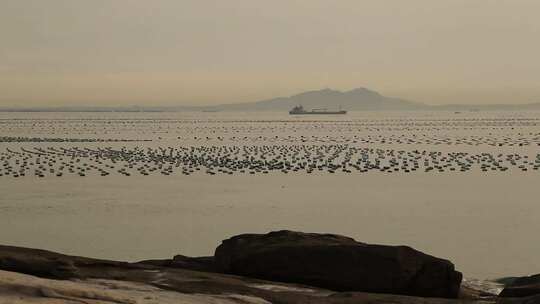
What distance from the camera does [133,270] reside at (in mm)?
10039

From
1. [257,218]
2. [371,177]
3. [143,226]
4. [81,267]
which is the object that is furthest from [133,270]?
[371,177]

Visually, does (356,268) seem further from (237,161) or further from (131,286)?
(237,161)

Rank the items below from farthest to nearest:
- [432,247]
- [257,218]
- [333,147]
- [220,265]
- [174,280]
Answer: [333,147] < [257,218] < [432,247] < [220,265] < [174,280]

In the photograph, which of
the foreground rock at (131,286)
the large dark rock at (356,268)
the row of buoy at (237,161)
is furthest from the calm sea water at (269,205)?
the foreground rock at (131,286)

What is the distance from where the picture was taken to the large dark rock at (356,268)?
1023cm

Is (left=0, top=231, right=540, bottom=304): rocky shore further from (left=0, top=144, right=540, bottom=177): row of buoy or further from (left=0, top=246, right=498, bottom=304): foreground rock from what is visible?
(left=0, top=144, right=540, bottom=177): row of buoy

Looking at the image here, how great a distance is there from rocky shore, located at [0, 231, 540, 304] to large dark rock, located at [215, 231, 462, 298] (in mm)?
13

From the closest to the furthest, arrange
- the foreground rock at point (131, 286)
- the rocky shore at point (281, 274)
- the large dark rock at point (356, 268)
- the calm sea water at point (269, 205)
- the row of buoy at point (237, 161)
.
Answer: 1. the foreground rock at point (131, 286)
2. the rocky shore at point (281, 274)
3. the large dark rock at point (356, 268)
4. the calm sea water at point (269, 205)
5. the row of buoy at point (237, 161)

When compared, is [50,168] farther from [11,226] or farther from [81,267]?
[81,267]

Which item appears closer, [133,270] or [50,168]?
[133,270]

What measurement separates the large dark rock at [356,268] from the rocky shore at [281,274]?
1cm

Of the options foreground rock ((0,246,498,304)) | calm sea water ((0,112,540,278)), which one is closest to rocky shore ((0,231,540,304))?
foreground rock ((0,246,498,304))

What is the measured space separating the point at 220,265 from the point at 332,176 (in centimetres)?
3374

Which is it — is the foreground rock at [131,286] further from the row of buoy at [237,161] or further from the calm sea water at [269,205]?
the row of buoy at [237,161]
